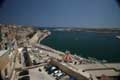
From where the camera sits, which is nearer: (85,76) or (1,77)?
(1,77)

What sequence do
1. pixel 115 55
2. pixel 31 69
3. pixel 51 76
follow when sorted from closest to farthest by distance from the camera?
pixel 51 76
pixel 31 69
pixel 115 55

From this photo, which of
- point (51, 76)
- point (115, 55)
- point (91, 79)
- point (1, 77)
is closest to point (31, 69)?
point (51, 76)

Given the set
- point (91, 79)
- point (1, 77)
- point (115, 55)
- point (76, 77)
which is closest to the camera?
point (1, 77)

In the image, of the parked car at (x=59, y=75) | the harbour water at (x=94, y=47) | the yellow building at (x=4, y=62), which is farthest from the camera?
the harbour water at (x=94, y=47)

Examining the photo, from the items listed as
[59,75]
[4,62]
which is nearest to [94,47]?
[59,75]

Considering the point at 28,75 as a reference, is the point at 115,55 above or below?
below

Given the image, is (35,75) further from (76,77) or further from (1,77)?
(1,77)

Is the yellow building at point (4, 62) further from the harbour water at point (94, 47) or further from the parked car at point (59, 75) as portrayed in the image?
the harbour water at point (94, 47)

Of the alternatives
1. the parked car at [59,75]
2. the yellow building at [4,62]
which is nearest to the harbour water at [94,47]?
the parked car at [59,75]

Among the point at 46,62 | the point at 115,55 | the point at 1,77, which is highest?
the point at 1,77

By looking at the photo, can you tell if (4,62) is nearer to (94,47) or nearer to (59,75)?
(59,75)
